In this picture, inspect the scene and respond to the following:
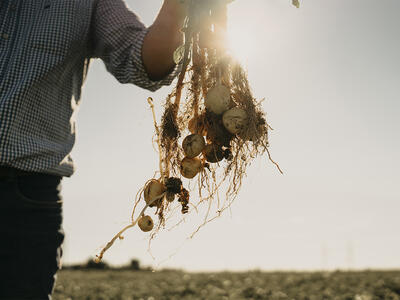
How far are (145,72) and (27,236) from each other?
0.77 meters

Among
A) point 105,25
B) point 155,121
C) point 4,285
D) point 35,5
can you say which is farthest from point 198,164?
point 35,5

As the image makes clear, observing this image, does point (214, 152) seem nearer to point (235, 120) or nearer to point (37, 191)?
point (235, 120)

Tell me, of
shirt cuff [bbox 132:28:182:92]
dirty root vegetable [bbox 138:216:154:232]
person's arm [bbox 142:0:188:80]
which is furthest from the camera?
dirty root vegetable [bbox 138:216:154:232]

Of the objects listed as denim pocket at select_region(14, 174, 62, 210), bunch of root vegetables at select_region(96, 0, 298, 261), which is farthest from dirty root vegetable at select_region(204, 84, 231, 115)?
denim pocket at select_region(14, 174, 62, 210)

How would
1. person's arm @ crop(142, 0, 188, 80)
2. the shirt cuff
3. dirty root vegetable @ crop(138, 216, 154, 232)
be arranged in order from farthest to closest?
dirty root vegetable @ crop(138, 216, 154, 232) → the shirt cuff → person's arm @ crop(142, 0, 188, 80)

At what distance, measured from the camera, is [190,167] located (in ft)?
5.50

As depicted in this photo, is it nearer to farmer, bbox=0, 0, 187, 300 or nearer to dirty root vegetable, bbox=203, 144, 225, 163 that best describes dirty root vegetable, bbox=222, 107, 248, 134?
dirty root vegetable, bbox=203, 144, 225, 163

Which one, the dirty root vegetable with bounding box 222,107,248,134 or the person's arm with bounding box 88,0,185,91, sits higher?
the person's arm with bounding box 88,0,185,91

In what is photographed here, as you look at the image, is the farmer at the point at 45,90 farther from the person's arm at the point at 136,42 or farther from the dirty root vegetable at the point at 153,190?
the dirty root vegetable at the point at 153,190

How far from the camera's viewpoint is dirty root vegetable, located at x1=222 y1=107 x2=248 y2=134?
1.57 metres

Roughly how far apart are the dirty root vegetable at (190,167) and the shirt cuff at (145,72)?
300mm

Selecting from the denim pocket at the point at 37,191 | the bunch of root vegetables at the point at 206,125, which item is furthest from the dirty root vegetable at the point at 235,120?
the denim pocket at the point at 37,191

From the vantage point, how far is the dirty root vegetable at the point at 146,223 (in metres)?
1.70

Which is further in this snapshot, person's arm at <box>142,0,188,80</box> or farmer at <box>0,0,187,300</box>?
farmer at <box>0,0,187,300</box>
